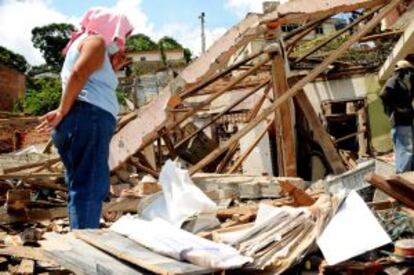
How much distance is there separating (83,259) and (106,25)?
1367mm

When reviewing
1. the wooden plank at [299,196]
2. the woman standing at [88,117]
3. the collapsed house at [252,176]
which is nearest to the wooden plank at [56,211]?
the collapsed house at [252,176]

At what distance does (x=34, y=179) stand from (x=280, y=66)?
351 cm

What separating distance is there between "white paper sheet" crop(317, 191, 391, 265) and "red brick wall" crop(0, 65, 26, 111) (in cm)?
4816

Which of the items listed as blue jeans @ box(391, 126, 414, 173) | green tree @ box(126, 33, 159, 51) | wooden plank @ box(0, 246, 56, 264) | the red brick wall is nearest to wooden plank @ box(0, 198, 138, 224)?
wooden plank @ box(0, 246, 56, 264)

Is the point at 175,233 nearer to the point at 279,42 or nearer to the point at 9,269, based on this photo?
the point at 9,269

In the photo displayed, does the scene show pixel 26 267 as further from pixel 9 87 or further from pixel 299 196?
pixel 9 87

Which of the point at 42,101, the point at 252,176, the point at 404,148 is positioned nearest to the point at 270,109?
the point at 252,176

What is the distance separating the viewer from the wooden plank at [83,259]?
8.59ft

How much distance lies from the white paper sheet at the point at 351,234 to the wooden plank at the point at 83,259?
2.99 ft

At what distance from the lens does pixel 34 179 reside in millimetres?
6996

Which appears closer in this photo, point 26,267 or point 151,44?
point 26,267

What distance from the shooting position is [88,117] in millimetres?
3309

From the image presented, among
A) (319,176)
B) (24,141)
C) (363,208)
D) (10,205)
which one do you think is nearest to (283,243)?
(363,208)

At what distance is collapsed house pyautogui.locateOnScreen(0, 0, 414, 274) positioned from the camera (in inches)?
113
